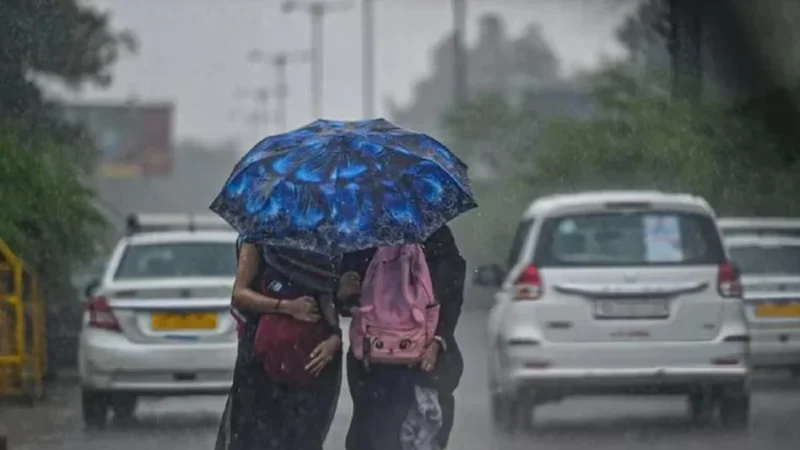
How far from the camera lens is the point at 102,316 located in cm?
1335

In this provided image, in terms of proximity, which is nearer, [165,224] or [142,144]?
[165,224]

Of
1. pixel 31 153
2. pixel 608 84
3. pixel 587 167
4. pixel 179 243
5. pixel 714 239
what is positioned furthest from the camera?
pixel 608 84

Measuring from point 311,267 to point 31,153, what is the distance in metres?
11.4

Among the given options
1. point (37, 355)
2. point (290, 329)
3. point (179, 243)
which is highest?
point (290, 329)

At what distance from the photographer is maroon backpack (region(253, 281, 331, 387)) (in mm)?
6438

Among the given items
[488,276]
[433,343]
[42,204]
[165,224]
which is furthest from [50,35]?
[433,343]

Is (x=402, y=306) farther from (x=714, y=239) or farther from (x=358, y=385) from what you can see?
(x=714, y=239)

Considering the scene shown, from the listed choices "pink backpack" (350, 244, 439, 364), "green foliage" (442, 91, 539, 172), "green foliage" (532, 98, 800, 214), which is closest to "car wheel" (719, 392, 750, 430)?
"pink backpack" (350, 244, 439, 364)

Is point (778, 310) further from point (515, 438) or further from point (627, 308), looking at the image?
point (515, 438)

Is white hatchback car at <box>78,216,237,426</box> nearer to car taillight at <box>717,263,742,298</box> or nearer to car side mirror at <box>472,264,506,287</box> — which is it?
car side mirror at <box>472,264,506,287</box>

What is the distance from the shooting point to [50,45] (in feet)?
60.1

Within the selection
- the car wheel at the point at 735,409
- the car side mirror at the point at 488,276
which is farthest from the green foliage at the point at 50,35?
the car wheel at the point at 735,409

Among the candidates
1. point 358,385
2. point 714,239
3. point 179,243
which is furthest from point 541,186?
point 358,385

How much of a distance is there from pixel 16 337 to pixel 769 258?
5.95 m
